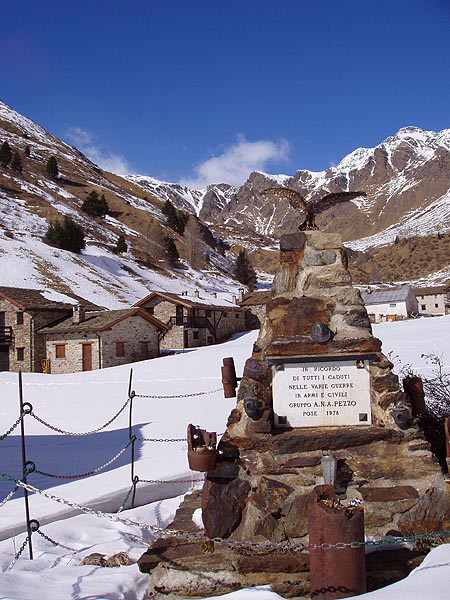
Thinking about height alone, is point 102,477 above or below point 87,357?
below

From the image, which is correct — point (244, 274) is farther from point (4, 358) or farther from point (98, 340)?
point (98, 340)

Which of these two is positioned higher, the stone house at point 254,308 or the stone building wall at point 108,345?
the stone house at point 254,308

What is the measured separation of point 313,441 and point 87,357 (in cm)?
3235

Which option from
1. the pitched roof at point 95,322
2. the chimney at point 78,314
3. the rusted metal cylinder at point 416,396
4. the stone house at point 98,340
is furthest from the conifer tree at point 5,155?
the rusted metal cylinder at point 416,396

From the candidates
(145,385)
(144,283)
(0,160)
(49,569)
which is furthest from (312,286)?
(0,160)

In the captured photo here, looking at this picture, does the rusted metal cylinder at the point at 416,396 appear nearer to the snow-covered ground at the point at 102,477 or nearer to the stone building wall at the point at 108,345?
the snow-covered ground at the point at 102,477

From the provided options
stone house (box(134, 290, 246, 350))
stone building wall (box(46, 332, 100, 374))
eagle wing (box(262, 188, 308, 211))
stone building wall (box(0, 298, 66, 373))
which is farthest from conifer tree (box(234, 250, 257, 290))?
eagle wing (box(262, 188, 308, 211))

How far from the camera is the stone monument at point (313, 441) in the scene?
18.0 ft

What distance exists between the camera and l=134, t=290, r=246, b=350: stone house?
4528 centimetres

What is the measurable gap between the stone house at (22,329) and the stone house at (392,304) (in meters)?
33.1

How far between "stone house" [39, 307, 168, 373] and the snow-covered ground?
7.45m

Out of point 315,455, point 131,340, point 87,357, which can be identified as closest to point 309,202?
point 315,455

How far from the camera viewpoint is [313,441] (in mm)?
5840

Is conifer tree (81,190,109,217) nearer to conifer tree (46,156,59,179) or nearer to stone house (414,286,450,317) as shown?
conifer tree (46,156,59,179)
